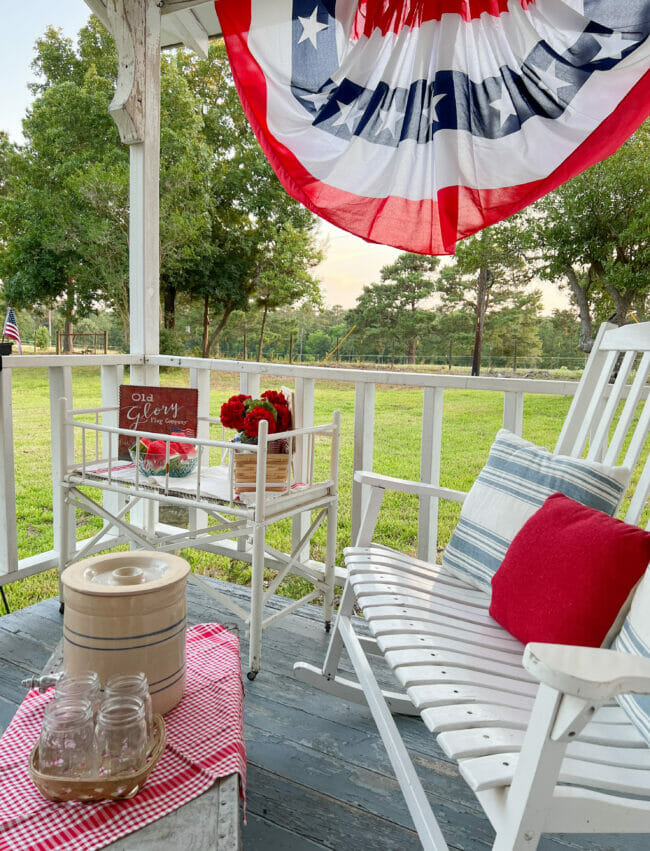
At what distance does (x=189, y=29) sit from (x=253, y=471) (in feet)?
6.06

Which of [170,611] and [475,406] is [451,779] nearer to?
[170,611]

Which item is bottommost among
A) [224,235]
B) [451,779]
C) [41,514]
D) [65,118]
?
[41,514]

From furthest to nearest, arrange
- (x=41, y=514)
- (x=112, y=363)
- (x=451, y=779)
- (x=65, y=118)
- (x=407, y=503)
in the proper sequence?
(x=65, y=118) < (x=407, y=503) < (x=41, y=514) < (x=112, y=363) < (x=451, y=779)

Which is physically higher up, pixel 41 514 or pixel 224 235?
pixel 224 235

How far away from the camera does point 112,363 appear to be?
7.52ft

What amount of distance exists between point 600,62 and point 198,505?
1.74m

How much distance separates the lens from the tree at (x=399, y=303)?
6.74m

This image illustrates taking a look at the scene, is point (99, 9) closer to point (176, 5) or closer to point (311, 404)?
point (176, 5)

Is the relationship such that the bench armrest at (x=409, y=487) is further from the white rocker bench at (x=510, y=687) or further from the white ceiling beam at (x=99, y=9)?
the white ceiling beam at (x=99, y=9)

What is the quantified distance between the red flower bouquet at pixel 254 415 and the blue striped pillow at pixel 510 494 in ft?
1.97

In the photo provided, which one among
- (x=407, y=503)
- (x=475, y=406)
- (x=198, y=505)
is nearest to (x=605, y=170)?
(x=475, y=406)

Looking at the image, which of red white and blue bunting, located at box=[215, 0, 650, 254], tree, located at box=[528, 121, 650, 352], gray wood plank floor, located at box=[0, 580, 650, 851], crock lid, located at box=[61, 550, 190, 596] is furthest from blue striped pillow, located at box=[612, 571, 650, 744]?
tree, located at box=[528, 121, 650, 352]

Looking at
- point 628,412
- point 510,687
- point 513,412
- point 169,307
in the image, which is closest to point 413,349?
point 169,307

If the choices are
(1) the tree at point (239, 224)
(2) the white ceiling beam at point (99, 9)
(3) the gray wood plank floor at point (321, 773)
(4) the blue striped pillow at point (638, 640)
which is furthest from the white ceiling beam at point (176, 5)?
(1) the tree at point (239, 224)
